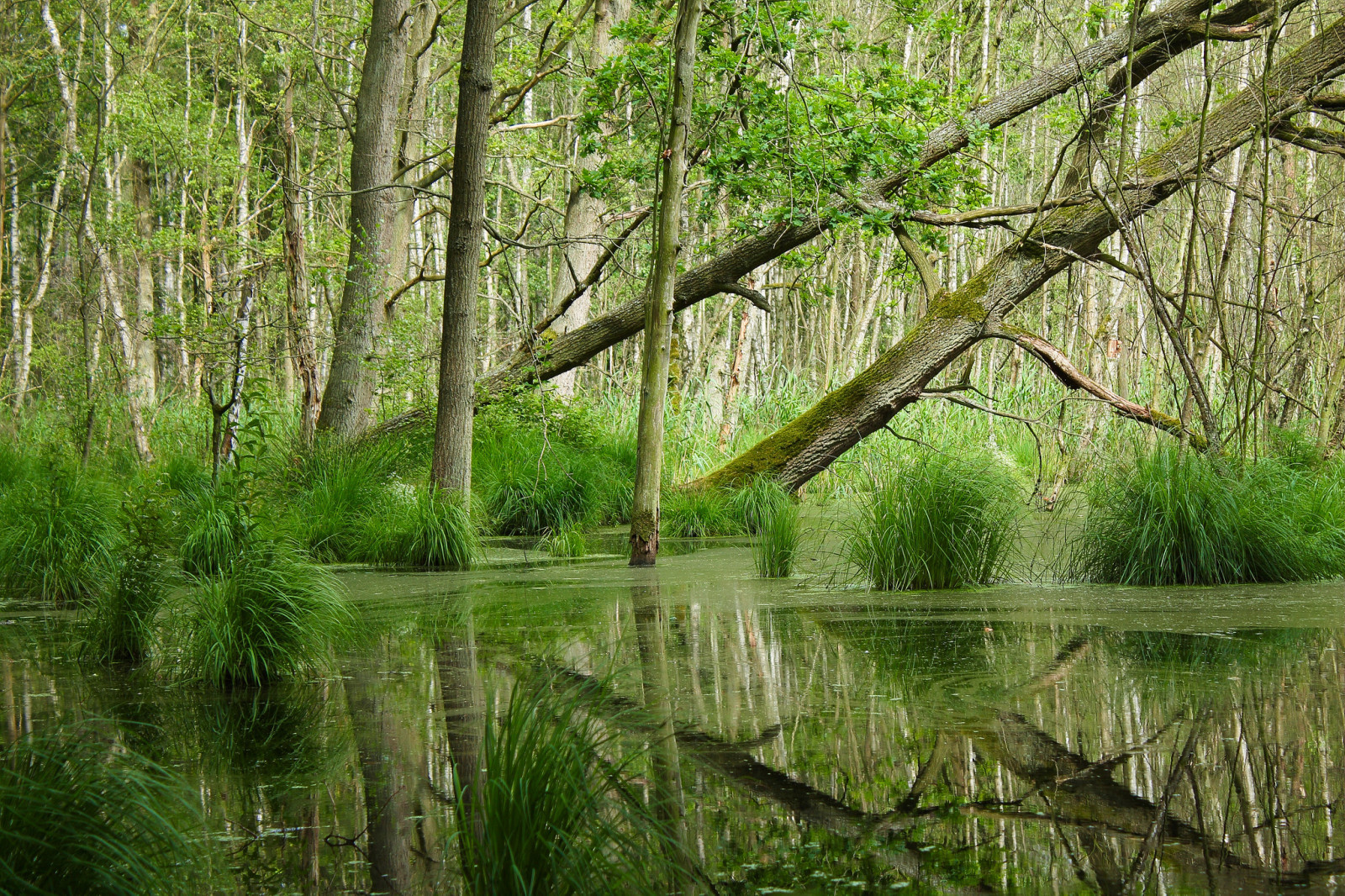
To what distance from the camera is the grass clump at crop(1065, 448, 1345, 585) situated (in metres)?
5.98

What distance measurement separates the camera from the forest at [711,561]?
2.20 meters

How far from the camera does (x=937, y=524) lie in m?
6.18

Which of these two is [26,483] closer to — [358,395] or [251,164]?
[358,395]

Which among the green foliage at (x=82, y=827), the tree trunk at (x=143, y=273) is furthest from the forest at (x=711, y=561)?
the tree trunk at (x=143, y=273)

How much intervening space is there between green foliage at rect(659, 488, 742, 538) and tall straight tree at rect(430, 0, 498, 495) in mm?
2483

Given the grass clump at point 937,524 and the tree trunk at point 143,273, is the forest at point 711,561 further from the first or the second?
the tree trunk at point 143,273

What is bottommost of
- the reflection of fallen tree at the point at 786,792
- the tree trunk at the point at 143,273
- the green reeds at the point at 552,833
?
the reflection of fallen tree at the point at 786,792

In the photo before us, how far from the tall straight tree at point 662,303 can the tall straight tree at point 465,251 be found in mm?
1367

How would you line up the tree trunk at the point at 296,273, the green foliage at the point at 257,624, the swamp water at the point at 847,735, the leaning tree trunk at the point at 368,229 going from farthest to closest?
the leaning tree trunk at the point at 368,229
the tree trunk at the point at 296,273
the green foliage at the point at 257,624
the swamp water at the point at 847,735

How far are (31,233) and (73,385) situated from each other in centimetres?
1541

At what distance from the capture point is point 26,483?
22.3 feet

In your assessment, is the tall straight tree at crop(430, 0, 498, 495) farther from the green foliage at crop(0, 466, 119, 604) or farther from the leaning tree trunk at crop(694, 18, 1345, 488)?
the leaning tree trunk at crop(694, 18, 1345, 488)

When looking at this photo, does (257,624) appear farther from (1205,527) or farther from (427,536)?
(1205,527)

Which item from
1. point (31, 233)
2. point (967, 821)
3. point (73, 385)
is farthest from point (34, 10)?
point (967, 821)
